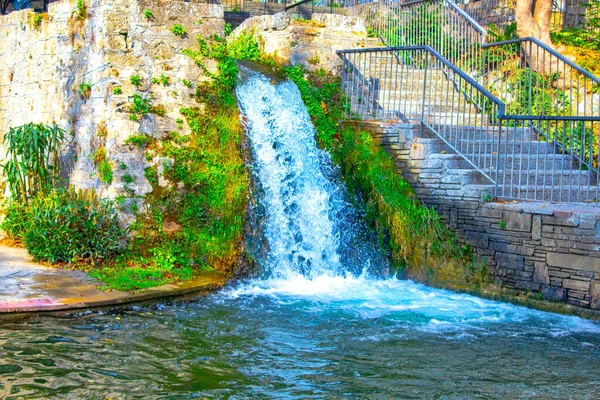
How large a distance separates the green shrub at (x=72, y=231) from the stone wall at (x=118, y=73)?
48 cm

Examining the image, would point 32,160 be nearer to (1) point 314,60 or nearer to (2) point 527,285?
(1) point 314,60

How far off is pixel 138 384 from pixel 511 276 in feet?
17.8

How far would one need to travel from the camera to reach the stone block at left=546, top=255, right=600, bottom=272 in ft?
29.5

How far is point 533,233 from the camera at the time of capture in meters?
9.59

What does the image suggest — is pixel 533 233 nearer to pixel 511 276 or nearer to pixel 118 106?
pixel 511 276

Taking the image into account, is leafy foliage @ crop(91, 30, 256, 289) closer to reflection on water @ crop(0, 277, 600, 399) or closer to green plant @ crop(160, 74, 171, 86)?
green plant @ crop(160, 74, 171, 86)

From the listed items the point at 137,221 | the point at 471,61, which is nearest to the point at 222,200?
the point at 137,221

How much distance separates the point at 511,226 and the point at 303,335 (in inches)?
137

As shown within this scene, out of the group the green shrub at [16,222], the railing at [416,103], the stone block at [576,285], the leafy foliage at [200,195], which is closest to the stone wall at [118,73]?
the leafy foliage at [200,195]

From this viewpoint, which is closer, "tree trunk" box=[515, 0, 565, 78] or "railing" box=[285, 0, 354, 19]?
"tree trunk" box=[515, 0, 565, 78]

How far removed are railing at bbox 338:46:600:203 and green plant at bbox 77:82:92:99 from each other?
406 centimetres

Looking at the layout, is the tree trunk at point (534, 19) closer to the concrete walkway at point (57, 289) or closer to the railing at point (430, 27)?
the railing at point (430, 27)

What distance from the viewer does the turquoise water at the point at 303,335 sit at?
20.9 ft

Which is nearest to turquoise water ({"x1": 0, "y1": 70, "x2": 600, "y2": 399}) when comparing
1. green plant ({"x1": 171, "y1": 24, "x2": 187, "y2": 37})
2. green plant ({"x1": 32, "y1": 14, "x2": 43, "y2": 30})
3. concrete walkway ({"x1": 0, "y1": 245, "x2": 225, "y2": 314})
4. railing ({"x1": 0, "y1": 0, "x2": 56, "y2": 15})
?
concrete walkway ({"x1": 0, "y1": 245, "x2": 225, "y2": 314})
